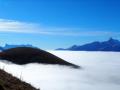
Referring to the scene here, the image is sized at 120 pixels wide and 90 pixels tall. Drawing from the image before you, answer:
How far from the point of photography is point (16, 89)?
2486cm

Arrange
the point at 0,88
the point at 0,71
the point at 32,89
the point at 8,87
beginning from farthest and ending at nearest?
the point at 0,71
the point at 32,89
the point at 8,87
the point at 0,88

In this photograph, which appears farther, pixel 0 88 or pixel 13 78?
pixel 13 78

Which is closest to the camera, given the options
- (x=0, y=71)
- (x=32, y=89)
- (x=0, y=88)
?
(x=0, y=88)

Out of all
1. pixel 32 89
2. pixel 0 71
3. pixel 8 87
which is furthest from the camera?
pixel 0 71

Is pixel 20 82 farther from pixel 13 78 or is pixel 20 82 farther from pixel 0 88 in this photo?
pixel 0 88

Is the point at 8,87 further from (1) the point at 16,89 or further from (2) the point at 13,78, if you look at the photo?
(2) the point at 13,78

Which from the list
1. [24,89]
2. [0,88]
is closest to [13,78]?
[24,89]

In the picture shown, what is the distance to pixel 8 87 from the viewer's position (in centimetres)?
2462

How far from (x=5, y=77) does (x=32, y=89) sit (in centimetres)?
239

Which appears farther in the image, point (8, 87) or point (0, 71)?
point (0, 71)

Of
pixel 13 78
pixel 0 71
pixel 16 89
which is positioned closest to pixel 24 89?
pixel 16 89

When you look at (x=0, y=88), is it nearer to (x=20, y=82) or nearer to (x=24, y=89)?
(x=24, y=89)

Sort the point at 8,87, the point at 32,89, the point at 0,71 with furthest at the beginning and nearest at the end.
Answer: the point at 0,71
the point at 32,89
the point at 8,87

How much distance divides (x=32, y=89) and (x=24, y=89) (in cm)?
179
